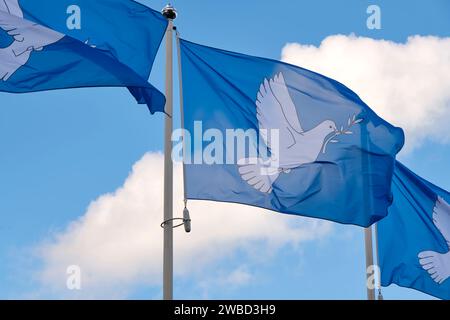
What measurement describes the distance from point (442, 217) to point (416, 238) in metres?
0.80

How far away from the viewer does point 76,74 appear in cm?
1505

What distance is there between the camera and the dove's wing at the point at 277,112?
17.7 meters

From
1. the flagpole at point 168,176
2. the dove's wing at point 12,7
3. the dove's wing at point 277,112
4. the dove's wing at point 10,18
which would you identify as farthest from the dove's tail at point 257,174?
the dove's wing at point 12,7

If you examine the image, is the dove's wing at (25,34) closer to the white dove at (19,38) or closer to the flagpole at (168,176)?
the white dove at (19,38)

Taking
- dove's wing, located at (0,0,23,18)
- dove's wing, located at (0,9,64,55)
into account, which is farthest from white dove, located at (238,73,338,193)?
dove's wing, located at (0,0,23,18)

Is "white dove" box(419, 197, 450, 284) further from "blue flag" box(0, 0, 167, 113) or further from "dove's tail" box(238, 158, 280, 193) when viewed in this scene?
"blue flag" box(0, 0, 167, 113)

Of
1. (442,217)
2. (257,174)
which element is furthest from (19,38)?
(442,217)

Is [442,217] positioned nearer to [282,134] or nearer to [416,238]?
[416,238]

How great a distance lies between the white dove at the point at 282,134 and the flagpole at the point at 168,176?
2022mm

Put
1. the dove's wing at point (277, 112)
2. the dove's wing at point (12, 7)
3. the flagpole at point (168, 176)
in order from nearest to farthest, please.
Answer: the flagpole at point (168, 176)
the dove's wing at point (12, 7)
the dove's wing at point (277, 112)

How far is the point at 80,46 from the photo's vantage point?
1505cm

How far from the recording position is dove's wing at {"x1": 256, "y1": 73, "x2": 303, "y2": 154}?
17.7m
